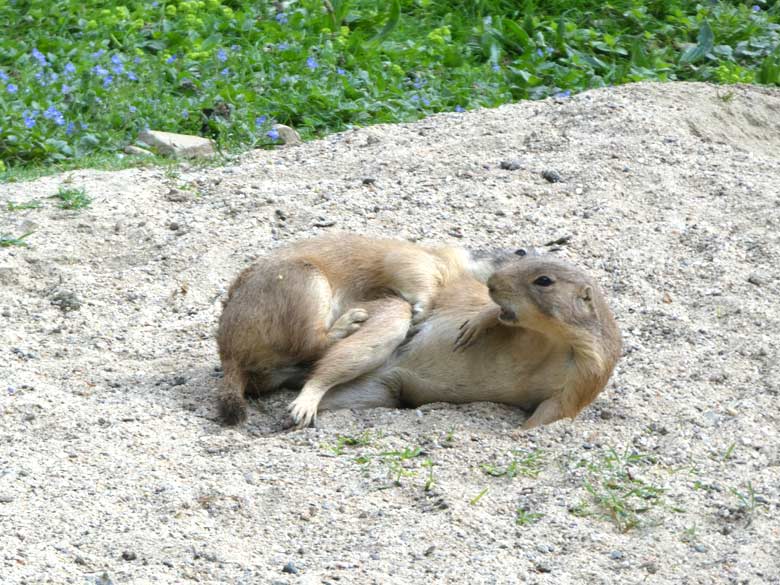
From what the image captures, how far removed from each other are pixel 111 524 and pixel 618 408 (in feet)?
7.47

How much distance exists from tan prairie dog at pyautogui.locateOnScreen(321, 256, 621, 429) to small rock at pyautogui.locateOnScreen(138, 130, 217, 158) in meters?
3.34

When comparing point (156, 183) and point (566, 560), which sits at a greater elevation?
point (566, 560)

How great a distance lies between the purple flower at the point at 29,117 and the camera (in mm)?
8766

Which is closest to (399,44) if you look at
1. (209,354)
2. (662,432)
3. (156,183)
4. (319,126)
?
(319,126)

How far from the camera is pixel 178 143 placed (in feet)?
28.4

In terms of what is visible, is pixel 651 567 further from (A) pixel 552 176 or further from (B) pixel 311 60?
(B) pixel 311 60

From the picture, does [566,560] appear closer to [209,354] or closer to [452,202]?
[209,354]

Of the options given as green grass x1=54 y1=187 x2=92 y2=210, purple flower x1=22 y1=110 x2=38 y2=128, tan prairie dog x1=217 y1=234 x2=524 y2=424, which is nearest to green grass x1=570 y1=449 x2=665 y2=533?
tan prairie dog x1=217 y1=234 x2=524 y2=424

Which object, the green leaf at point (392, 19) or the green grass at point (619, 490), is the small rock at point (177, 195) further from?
the green leaf at point (392, 19)

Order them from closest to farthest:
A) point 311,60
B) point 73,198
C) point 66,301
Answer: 1. point 66,301
2. point 73,198
3. point 311,60

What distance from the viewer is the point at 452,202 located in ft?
24.0

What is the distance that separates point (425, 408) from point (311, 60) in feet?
16.6

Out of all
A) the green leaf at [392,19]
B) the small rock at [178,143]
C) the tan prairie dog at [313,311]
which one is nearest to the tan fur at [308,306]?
the tan prairie dog at [313,311]

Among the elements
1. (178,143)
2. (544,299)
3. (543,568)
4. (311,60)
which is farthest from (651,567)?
(311,60)
